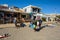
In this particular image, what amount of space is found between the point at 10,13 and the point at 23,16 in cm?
550

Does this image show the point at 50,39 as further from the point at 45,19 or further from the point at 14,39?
the point at 45,19

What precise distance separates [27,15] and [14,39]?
82.4ft

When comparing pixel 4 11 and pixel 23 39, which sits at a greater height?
pixel 4 11

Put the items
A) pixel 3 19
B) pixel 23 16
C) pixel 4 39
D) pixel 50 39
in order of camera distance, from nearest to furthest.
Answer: pixel 4 39 → pixel 50 39 → pixel 3 19 → pixel 23 16

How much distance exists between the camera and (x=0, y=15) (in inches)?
1119

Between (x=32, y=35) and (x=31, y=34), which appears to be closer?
(x=32, y=35)

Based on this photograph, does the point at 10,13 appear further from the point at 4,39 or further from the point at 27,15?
the point at 4,39

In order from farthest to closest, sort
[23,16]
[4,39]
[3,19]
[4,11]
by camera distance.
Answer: [23,16]
[4,11]
[3,19]
[4,39]

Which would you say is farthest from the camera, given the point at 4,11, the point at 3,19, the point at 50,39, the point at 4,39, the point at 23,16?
the point at 23,16

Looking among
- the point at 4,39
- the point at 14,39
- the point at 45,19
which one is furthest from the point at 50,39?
the point at 45,19

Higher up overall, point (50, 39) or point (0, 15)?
point (0, 15)

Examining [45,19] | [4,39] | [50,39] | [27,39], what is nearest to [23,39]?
[27,39]

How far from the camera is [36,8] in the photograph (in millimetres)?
42156

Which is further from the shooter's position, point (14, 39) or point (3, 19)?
point (3, 19)
